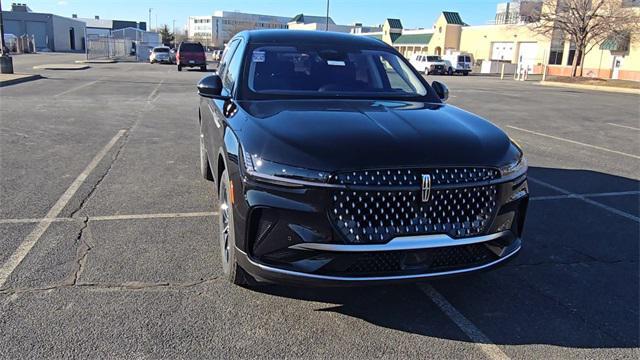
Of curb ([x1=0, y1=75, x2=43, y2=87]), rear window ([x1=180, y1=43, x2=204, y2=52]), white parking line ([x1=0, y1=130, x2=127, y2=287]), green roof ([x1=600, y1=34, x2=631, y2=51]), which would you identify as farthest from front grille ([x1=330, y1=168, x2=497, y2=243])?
Answer: green roof ([x1=600, y1=34, x2=631, y2=51])

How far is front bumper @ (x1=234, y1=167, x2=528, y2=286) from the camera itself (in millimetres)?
2953

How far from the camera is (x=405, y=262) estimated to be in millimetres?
3061

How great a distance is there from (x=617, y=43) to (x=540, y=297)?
47553mm

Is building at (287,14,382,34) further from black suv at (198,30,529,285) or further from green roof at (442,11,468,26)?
black suv at (198,30,529,285)

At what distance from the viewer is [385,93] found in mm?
4680

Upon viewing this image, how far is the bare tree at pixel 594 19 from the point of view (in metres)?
40.3

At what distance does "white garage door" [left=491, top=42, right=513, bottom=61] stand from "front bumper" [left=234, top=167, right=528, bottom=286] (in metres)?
63.4

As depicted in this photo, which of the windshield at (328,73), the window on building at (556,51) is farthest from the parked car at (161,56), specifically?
the windshield at (328,73)

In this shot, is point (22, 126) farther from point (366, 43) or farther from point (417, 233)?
point (417, 233)

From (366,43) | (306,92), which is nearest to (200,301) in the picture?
(306,92)

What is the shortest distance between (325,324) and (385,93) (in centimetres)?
220

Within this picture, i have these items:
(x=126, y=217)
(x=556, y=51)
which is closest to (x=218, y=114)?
(x=126, y=217)

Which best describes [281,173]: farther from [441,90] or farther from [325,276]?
[441,90]

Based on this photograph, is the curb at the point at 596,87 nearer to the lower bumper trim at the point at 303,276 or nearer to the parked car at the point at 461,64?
the parked car at the point at 461,64
